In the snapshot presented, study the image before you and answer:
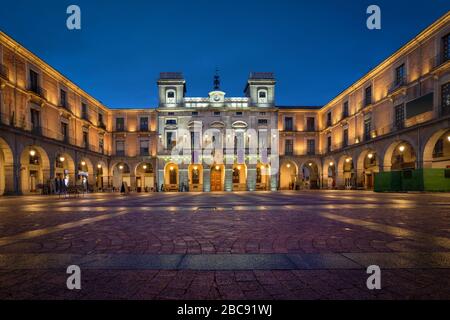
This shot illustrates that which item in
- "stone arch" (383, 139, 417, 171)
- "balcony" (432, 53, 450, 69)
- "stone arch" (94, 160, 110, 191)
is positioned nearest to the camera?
"balcony" (432, 53, 450, 69)

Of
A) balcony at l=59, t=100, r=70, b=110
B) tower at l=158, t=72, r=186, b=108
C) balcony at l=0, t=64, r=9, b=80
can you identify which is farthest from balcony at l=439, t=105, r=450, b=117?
balcony at l=59, t=100, r=70, b=110

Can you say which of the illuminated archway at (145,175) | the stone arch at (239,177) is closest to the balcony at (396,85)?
the stone arch at (239,177)

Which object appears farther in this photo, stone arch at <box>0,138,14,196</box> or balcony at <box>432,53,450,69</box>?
stone arch at <box>0,138,14,196</box>

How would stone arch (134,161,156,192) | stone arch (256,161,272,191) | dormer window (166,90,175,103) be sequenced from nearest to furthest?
stone arch (256,161,272,191)
dormer window (166,90,175,103)
stone arch (134,161,156,192)

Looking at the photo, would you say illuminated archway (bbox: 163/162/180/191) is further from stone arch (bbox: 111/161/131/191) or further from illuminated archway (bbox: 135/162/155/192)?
stone arch (bbox: 111/161/131/191)

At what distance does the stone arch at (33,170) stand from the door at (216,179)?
1846 centimetres

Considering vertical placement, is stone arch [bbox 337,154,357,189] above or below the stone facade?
below

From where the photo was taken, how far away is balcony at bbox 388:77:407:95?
21325mm

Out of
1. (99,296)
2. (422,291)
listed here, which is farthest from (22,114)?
(422,291)

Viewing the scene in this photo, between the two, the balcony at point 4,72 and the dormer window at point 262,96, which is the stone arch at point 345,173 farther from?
the balcony at point 4,72

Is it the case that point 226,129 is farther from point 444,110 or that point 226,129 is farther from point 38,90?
point 444,110

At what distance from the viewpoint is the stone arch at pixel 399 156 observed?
73.3ft

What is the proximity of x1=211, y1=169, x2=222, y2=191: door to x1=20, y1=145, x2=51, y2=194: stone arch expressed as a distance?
60.6ft
